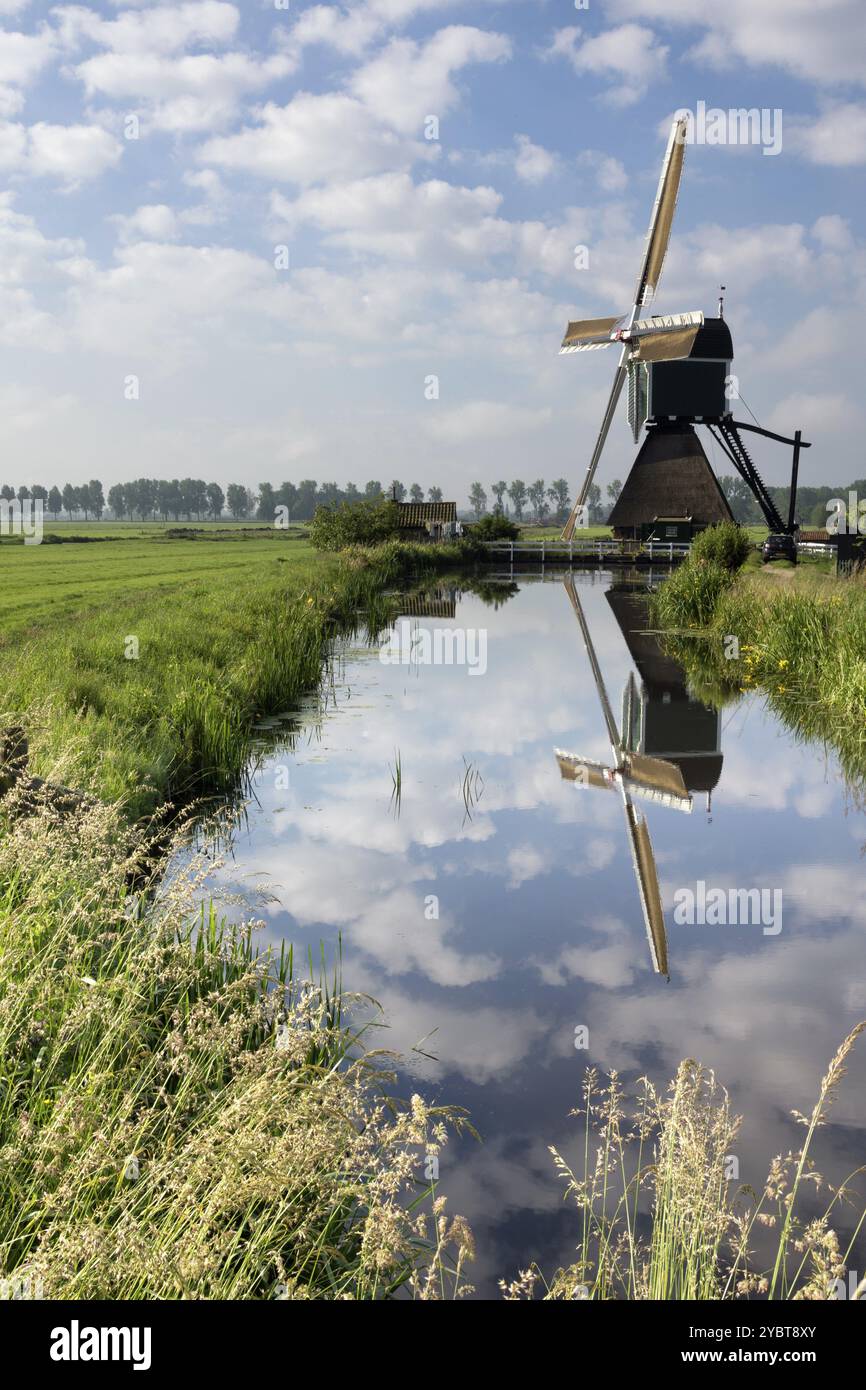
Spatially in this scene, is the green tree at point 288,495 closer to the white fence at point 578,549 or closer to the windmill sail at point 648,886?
the white fence at point 578,549

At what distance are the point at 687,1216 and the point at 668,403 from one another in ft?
164

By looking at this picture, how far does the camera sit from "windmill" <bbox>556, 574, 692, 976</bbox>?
7027mm

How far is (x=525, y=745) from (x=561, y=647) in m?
9.47

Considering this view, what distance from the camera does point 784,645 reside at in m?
15.9

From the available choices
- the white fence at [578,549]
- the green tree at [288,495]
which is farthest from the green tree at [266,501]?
the white fence at [578,549]

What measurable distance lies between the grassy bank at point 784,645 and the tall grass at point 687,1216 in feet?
23.3

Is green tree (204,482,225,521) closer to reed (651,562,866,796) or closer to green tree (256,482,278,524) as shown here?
green tree (256,482,278,524)

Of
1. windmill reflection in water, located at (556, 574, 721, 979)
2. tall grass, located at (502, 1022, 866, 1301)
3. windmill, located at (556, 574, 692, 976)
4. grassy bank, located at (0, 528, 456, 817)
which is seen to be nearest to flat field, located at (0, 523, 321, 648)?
grassy bank, located at (0, 528, 456, 817)

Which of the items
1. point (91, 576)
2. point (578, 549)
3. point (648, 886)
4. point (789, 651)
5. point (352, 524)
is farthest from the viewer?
point (578, 549)

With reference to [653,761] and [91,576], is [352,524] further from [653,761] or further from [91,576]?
[653,761]

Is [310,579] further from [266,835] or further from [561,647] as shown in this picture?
[266,835]

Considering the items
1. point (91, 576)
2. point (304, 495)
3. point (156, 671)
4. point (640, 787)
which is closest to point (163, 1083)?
point (640, 787)

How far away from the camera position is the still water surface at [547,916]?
434 cm

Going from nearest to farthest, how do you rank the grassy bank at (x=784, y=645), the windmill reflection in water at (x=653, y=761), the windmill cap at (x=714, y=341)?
the windmill reflection in water at (x=653, y=761)
the grassy bank at (x=784, y=645)
the windmill cap at (x=714, y=341)
